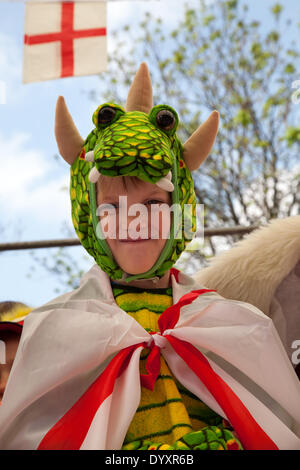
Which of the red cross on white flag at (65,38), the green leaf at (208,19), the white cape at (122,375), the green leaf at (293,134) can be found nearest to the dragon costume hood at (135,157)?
the white cape at (122,375)

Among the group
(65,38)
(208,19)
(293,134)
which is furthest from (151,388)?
(208,19)

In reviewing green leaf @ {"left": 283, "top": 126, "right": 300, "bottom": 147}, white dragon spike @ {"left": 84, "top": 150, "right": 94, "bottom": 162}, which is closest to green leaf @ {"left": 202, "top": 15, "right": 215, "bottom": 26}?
green leaf @ {"left": 283, "top": 126, "right": 300, "bottom": 147}

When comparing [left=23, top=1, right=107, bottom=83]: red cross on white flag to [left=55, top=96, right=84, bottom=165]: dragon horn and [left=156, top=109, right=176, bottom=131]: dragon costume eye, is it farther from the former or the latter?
[left=156, top=109, right=176, bottom=131]: dragon costume eye

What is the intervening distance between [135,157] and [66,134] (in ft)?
0.94

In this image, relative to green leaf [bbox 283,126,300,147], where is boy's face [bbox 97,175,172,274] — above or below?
below

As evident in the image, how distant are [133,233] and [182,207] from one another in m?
0.16

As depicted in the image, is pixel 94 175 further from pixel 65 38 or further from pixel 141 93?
pixel 65 38

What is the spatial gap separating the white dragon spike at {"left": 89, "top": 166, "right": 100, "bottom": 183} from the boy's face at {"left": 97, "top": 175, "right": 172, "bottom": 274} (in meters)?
0.03

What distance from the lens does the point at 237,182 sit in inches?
208

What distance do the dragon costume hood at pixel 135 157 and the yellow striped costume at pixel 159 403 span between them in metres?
0.05

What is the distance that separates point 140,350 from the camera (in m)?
0.93

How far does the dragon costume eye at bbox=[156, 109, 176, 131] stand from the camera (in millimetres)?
1051
